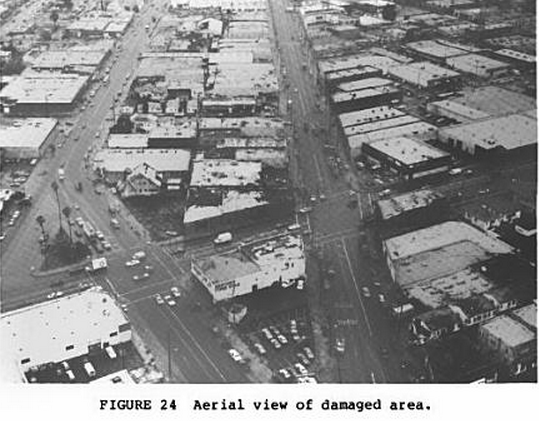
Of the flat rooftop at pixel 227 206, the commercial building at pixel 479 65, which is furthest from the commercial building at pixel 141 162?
the commercial building at pixel 479 65

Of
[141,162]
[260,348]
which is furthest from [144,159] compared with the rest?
[260,348]

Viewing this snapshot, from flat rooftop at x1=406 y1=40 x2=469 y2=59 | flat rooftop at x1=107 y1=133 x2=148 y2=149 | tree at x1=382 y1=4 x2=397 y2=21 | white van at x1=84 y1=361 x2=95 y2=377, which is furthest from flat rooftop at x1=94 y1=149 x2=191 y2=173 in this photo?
tree at x1=382 y1=4 x2=397 y2=21

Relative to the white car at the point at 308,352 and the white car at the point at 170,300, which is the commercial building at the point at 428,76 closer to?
the white car at the point at 170,300

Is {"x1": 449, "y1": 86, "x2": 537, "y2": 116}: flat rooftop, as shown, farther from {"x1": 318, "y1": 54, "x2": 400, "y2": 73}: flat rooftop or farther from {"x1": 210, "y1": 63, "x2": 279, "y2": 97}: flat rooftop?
{"x1": 210, "y1": 63, "x2": 279, "y2": 97}: flat rooftop

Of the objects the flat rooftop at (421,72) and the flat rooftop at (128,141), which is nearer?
the flat rooftop at (128,141)
